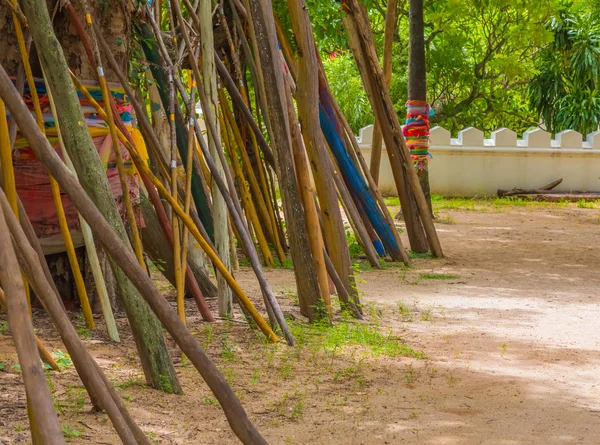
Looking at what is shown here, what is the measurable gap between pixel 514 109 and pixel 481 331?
14920 mm

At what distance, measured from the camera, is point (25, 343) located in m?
1.72

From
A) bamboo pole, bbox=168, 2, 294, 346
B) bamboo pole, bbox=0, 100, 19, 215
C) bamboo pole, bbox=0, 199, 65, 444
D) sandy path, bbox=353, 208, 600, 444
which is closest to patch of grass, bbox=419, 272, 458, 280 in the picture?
sandy path, bbox=353, 208, 600, 444

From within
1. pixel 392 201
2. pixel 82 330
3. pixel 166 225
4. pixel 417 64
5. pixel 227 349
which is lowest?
pixel 227 349

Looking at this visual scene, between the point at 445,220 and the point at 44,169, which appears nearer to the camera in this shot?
the point at 44,169

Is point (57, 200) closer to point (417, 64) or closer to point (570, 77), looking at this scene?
point (417, 64)

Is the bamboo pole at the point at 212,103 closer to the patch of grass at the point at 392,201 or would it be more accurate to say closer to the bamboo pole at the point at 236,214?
the bamboo pole at the point at 236,214

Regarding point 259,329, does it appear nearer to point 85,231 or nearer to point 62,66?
point 85,231

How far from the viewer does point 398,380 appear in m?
3.75

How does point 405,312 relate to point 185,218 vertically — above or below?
below

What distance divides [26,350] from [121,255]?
1.71 ft

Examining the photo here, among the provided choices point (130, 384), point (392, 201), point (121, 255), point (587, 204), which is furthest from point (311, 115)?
point (587, 204)

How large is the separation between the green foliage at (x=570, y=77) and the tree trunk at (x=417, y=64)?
690 cm

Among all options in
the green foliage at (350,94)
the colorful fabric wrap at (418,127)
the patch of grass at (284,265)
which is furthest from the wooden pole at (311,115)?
the green foliage at (350,94)

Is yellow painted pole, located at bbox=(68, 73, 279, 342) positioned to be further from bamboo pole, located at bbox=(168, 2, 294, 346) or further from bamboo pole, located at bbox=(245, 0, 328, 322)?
bamboo pole, located at bbox=(245, 0, 328, 322)
